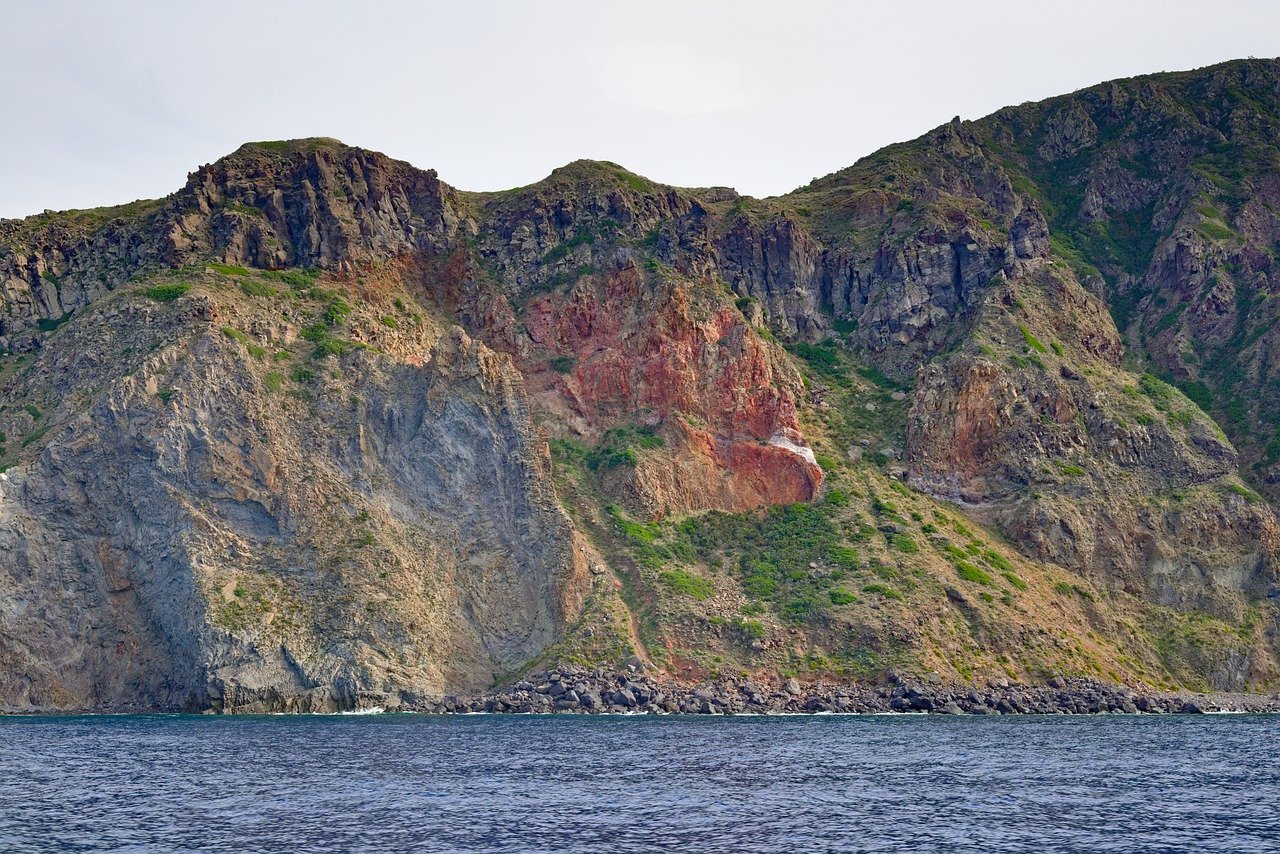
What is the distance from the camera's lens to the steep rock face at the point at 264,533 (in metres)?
125

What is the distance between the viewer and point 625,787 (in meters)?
75.4

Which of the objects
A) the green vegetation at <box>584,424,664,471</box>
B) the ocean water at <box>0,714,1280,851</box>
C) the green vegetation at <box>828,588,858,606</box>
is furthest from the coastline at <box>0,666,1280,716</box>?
the green vegetation at <box>584,424,664,471</box>

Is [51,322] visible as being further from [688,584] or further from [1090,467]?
[1090,467]

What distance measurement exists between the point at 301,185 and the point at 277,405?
152 ft

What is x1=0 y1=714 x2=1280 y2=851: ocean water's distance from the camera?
60594 millimetres

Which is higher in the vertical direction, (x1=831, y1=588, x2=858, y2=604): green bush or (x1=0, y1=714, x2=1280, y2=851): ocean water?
(x1=831, y1=588, x2=858, y2=604): green bush

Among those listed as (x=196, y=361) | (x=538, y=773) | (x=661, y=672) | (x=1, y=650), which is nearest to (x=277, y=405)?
(x=196, y=361)

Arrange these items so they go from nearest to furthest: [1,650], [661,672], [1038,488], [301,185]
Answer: [1,650], [661,672], [1038,488], [301,185]

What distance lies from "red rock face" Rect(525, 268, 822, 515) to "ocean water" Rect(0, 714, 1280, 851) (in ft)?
178

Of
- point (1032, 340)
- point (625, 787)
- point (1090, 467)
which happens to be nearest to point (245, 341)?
point (625, 787)

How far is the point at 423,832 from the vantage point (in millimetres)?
61625

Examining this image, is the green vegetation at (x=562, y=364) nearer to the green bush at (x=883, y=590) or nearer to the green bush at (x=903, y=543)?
the green bush at (x=903, y=543)

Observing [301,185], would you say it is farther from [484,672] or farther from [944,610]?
[944,610]

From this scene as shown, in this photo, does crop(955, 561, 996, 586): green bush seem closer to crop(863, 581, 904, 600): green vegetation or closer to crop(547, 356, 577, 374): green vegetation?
crop(863, 581, 904, 600): green vegetation
